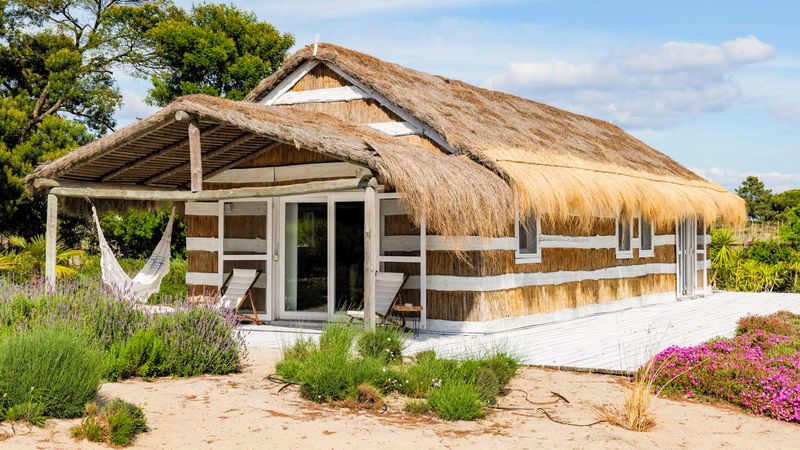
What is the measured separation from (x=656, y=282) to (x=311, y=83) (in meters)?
8.29

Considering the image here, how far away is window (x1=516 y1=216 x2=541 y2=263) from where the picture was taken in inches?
484

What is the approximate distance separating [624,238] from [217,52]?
475 inches

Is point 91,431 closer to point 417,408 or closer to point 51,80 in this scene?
point 417,408

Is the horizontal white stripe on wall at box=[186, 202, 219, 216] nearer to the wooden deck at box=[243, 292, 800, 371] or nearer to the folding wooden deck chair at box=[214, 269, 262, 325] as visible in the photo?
the folding wooden deck chair at box=[214, 269, 262, 325]

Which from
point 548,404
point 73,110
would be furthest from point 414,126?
point 73,110

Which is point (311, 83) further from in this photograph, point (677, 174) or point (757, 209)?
point (757, 209)

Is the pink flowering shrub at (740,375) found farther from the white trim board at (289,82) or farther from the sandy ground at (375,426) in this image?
the white trim board at (289,82)

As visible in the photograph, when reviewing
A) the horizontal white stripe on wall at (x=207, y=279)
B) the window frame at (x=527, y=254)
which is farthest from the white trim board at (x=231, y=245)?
the window frame at (x=527, y=254)

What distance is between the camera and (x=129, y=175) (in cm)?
1275

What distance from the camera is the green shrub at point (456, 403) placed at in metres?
6.22

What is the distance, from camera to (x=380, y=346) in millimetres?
8086

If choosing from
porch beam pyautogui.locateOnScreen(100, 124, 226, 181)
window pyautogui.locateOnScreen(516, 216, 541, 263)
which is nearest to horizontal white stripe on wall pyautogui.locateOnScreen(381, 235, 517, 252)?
window pyautogui.locateOnScreen(516, 216, 541, 263)

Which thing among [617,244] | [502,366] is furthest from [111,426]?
[617,244]

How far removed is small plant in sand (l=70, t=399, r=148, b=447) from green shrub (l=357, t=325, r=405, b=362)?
103 inches
